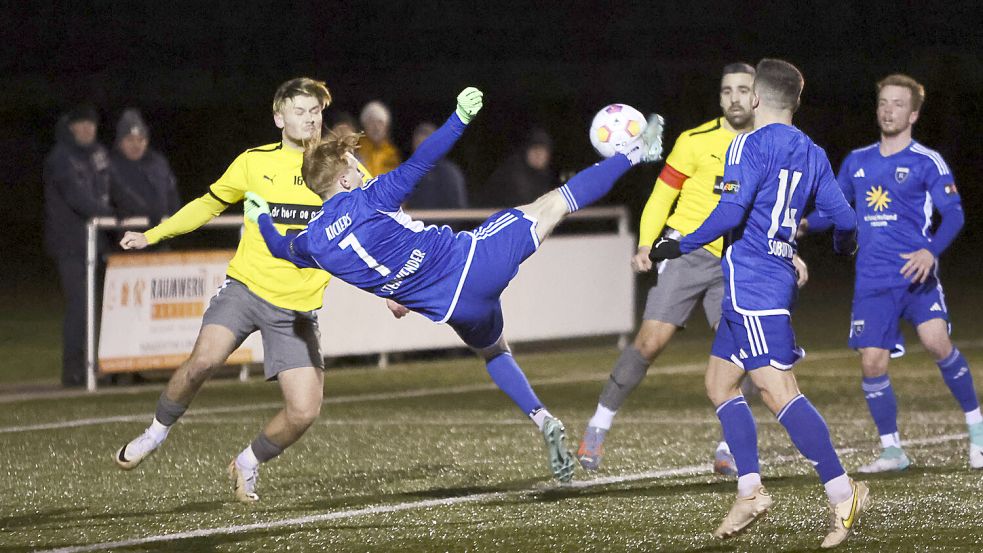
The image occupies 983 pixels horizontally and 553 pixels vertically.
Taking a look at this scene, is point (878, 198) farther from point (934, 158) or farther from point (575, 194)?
point (575, 194)

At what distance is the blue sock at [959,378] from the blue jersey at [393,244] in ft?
10.2

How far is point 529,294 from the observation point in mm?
14555

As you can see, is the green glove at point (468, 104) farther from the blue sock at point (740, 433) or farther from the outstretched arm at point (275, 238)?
the blue sock at point (740, 433)

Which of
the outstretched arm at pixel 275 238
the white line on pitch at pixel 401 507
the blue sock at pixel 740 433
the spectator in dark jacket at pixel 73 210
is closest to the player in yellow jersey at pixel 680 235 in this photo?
the white line on pitch at pixel 401 507

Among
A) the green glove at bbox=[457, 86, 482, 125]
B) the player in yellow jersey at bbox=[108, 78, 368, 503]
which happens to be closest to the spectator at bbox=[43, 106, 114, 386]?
the player in yellow jersey at bbox=[108, 78, 368, 503]

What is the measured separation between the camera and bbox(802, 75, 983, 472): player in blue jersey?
842 cm

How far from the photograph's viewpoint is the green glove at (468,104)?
251 inches

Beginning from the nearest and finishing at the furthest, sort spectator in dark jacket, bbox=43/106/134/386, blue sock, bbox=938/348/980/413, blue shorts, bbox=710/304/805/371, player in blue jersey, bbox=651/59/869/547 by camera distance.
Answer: player in blue jersey, bbox=651/59/869/547 < blue shorts, bbox=710/304/805/371 < blue sock, bbox=938/348/980/413 < spectator in dark jacket, bbox=43/106/134/386

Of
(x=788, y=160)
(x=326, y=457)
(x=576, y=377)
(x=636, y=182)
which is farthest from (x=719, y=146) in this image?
(x=636, y=182)

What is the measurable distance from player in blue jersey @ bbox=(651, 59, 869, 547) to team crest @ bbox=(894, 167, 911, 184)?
6.37 ft

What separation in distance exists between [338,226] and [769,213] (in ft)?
5.48

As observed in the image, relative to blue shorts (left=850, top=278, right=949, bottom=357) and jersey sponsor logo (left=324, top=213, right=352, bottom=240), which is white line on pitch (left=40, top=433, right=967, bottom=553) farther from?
jersey sponsor logo (left=324, top=213, right=352, bottom=240)

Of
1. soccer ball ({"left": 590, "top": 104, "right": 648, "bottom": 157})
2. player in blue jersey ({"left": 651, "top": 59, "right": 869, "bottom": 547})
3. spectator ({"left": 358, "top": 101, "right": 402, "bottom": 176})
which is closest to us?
player in blue jersey ({"left": 651, "top": 59, "right": 869, "bottom": 547})

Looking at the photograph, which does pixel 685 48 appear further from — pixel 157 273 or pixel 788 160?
pixel 788 160
